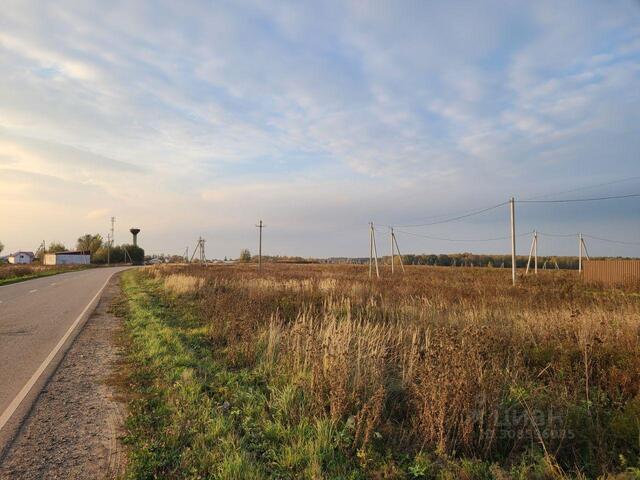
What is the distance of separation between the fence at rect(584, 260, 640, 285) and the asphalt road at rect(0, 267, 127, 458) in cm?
3091

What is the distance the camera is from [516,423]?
471 cm

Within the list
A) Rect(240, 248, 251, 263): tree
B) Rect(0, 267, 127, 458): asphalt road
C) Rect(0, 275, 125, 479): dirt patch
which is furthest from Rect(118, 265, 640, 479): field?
Rect(240, 248, 251, 263): tree

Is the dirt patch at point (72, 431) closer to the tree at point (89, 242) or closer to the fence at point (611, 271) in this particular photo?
the fence at point (611, 271)

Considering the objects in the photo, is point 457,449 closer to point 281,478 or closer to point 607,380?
point 281,478

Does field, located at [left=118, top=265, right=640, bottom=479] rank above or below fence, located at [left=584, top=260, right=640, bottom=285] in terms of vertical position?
below

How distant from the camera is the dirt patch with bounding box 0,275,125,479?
13.0 ft

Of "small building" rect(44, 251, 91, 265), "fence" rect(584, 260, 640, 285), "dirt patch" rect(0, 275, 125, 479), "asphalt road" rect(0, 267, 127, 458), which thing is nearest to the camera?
"dirt patch" rect(0, 275, 125, 479)

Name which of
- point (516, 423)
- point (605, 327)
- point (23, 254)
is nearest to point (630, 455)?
point (516, 423)

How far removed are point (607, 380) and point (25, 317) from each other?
14.7m

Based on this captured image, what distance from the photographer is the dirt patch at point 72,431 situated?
3.96 metres

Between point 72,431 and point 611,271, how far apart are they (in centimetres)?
3528

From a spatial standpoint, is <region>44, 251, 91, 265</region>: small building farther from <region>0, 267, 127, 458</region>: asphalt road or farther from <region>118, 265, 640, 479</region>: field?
<region>118, 265, 640, 479</region>: field

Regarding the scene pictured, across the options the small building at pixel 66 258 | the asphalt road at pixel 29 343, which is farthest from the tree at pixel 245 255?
the asphalt road at pixel 29 343

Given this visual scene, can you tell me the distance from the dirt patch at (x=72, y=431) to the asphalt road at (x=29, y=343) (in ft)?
0.64
